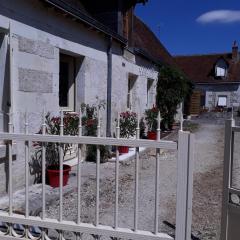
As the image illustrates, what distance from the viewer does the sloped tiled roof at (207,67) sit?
31.0 metres

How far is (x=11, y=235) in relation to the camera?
3.13 meters

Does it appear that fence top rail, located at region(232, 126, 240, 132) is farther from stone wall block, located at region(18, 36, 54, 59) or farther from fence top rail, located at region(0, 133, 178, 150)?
stone wall block, located at region(18, 36, 54, 59)

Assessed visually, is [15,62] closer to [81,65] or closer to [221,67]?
[81,65]

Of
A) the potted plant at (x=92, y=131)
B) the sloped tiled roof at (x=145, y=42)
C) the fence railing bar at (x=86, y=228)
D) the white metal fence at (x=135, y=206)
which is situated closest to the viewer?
the white metal fence at (x=135, y=206)

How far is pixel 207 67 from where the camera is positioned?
108 ft

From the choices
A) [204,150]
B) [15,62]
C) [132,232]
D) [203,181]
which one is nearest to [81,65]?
[15,62]

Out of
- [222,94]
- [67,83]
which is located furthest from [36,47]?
[222,94]

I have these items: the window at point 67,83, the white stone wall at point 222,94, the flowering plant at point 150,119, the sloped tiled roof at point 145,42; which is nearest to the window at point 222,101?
the white stone wall at point 222,94

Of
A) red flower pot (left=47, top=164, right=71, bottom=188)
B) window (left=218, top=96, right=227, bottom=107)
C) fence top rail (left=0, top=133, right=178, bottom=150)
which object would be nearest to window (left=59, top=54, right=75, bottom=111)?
red flower pot (left=47, top=164, right=71, bottom=188)

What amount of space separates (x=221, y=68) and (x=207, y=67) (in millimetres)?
1697

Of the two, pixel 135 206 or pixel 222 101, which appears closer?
pixel 135 206

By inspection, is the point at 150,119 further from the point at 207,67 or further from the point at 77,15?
the point at 207,67

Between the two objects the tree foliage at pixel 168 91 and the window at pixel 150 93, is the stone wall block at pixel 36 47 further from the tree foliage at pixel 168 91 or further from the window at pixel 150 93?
the tree foliage at pixel 168 91

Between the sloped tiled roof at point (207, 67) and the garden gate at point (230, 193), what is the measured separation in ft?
96.0
